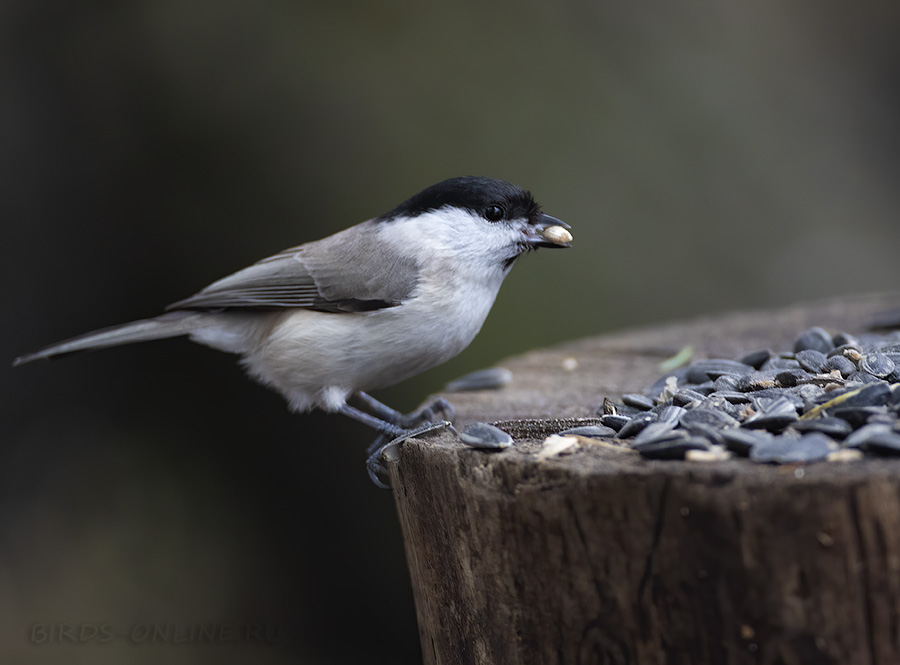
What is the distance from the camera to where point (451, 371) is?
14.7ft

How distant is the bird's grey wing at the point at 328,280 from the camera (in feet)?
8.32

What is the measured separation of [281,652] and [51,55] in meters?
3.42

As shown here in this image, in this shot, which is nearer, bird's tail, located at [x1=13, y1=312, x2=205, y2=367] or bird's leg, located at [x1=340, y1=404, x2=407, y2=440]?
bird's leg, located at [x1=340, y1=404, x2=407, y2=440]

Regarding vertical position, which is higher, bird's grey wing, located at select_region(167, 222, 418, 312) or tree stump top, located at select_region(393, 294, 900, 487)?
bird's grey wing, located at select_region(167, 222, 418, 312)

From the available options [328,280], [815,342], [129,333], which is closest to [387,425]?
[328,280]

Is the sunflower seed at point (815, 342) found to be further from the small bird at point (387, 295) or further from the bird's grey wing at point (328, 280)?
the bird's grey wing at point (328, 280)

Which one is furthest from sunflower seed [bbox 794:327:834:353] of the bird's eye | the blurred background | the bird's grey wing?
the blurred background

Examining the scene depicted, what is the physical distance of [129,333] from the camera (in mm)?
2787

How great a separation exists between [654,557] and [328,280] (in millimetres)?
1615

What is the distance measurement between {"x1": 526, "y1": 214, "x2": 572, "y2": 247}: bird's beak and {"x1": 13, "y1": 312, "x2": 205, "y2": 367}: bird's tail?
1.28 m

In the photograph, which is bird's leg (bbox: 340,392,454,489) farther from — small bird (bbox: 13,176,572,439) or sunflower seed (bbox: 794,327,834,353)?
sunflower seed (bbox: 794,327,834,353)

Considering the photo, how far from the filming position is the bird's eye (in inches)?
102

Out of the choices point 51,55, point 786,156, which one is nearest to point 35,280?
point 51,55

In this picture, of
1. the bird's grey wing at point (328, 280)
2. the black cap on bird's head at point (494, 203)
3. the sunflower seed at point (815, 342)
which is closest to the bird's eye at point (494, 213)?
the black cap on bird's head at point (494, 203)
